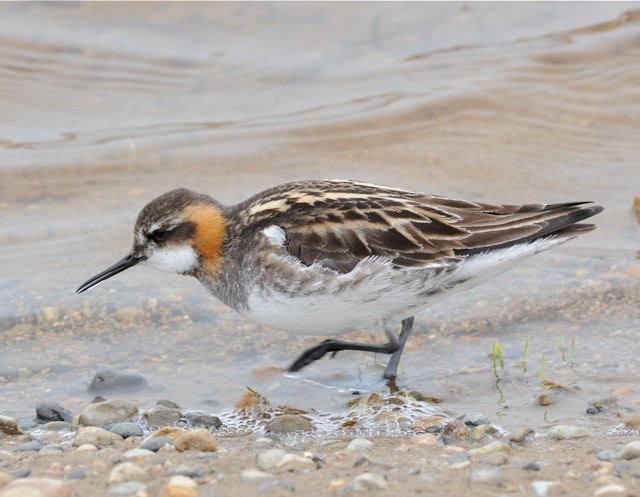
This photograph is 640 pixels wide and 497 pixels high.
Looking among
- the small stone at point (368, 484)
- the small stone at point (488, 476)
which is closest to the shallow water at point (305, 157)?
the small stone at point (488, 476)

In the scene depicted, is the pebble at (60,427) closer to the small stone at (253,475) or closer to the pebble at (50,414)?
the pebble at (50,414)

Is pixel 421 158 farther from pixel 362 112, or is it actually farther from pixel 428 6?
pixel 428 6

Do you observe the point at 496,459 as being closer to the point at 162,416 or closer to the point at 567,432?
the point at 567,432

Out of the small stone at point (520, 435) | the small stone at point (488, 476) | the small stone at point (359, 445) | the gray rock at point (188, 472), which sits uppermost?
the gray rock at point (188, 472)

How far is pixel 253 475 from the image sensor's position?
5594 millimetres

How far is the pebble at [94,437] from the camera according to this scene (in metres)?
6.45

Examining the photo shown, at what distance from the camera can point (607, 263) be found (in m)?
9.77

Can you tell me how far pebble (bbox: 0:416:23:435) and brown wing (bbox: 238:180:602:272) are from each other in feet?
7.28

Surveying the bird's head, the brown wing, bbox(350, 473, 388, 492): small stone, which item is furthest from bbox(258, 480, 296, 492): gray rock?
the bird's head

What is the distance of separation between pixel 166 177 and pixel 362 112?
2814mm

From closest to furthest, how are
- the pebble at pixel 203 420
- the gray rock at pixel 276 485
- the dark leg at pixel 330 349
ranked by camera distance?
the gray rock at pixel 276 485 → the pebble at pixel 203 420 → the dark leg at pixel 330 349

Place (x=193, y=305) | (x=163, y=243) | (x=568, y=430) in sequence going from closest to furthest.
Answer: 1. (x=568, y=430)
2. (x=163, y=243)
3. (x=193, y=305)

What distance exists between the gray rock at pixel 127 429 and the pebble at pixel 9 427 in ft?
2.00

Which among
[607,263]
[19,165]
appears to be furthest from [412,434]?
[19,165]
